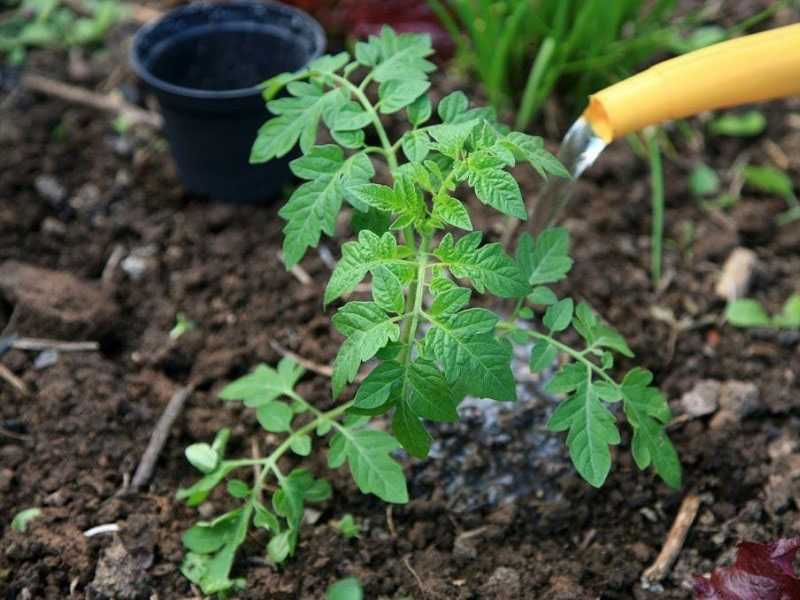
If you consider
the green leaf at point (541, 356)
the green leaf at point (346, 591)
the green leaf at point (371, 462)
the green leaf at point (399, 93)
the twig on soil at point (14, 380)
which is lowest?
the twig on soil at point (14, 380)

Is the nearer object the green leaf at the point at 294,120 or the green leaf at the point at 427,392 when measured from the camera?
the green leaf at the point at 427,392

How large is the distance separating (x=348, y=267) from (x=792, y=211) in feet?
4.87

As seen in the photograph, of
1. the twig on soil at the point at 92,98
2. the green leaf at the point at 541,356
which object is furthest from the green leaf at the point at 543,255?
the twig on soil at the point at 92,98

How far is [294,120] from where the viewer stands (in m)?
1.53

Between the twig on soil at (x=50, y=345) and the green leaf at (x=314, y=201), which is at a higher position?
the green leaf at (x=314, y=201)

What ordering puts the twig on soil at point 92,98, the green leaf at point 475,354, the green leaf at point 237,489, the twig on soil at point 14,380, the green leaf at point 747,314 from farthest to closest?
the twig on soil at point 92,98, the green leaf at point 747,314, the twig on soil at point 14,380, the green leaf at point 237,489, the green leaf at point 475,354

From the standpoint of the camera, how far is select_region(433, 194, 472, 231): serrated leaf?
1.32m

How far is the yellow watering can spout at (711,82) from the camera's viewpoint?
1.44 metres

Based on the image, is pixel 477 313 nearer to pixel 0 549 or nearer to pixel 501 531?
pixel 501 531

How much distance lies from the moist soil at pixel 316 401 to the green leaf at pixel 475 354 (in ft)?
1.55

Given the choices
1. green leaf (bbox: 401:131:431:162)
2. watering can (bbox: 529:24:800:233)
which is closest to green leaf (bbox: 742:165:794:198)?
watering can (bbox: 529:24:800:233)

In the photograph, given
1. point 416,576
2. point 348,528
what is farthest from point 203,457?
point 416,576

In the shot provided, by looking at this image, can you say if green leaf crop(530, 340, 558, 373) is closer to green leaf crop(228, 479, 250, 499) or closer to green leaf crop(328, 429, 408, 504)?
green leaf crop(328, 429, 408, 504)

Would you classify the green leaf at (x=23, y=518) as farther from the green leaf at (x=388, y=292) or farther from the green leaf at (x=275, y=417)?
the green leaf at (x=388, y=292)
